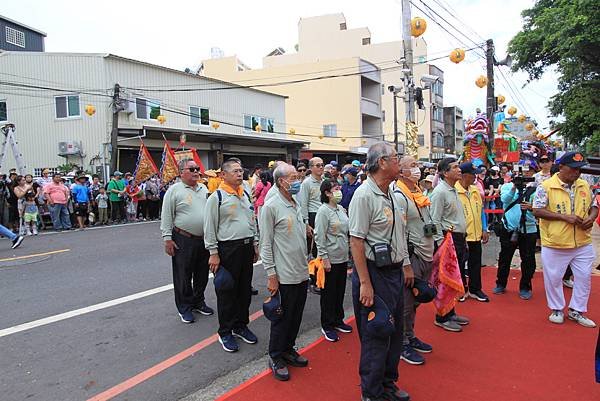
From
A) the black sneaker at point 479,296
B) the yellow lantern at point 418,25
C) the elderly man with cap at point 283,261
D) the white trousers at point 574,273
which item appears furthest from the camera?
the yellow lantern at point 418,25

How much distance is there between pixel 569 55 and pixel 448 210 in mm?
14344

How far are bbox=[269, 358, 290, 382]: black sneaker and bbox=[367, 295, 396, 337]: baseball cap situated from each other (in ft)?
3.40

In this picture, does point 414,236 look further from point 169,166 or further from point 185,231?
point 169,166

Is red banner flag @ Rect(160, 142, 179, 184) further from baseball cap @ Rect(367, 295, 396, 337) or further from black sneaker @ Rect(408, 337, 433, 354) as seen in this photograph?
baseball cap @ Rect(367, 295, 396, 337)

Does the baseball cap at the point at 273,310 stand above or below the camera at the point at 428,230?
below

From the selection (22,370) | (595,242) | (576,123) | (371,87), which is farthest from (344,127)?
(22,370)

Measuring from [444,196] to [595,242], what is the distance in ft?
23.0

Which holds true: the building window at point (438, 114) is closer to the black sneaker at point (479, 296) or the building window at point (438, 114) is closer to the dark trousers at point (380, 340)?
the black sneaker at point (479, 296)

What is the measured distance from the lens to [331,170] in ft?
26.2

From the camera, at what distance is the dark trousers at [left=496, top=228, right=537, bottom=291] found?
19.1 feet

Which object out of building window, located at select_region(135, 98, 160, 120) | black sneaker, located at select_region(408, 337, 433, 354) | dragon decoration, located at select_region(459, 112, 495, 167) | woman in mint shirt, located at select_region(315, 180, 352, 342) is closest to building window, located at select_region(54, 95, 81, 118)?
Answer: building window, located at select_region(135, 98, 160, 120)

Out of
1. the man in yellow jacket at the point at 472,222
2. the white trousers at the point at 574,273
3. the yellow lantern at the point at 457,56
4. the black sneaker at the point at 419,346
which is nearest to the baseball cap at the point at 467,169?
the man in yellow jacket at the point at 472,222

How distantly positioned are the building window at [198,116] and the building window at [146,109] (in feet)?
7.87

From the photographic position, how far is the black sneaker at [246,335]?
4.50 m
